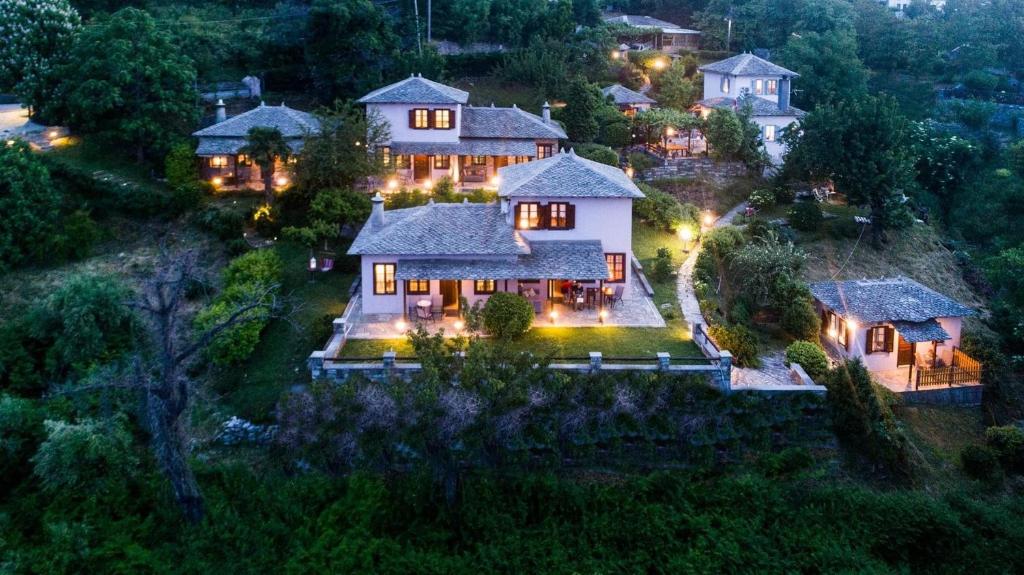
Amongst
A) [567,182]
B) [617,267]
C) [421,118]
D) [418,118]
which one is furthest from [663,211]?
[418,118]

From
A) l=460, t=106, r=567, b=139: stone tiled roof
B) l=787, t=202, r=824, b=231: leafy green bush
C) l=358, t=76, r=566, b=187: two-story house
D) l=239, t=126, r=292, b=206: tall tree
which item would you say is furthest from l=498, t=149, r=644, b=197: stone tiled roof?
l=787, t=202, r=824, b=231: leafy green bush

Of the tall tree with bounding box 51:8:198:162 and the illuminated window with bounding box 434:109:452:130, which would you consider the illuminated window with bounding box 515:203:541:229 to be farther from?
the tall tree with bounding box 51:8:198:162

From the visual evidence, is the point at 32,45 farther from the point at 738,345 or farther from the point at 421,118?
the point at 738,345

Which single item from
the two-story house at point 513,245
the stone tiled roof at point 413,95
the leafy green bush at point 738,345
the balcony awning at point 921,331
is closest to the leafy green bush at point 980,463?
the balcony awning at point 921,331

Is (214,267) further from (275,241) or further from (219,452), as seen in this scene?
(219,452)

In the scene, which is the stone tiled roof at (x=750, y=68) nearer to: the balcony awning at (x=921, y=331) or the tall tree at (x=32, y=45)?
the balcony awning at (x=921, y=331)
